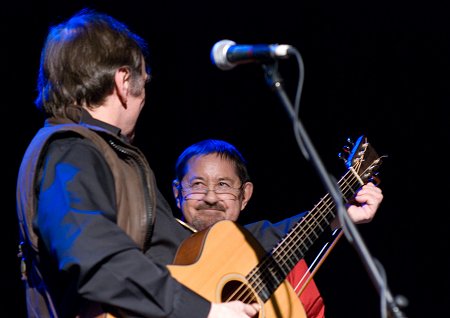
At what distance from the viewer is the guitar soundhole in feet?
8.07

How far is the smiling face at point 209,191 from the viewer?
3611 millimetres

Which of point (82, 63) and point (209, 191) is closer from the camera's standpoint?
point (82, 63)

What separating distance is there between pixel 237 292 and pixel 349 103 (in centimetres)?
261

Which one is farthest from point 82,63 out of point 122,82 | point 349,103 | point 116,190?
point 349,103

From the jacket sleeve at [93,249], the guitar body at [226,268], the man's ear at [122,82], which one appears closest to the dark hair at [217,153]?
the guitar body at [226,268]

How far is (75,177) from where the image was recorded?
2.08m

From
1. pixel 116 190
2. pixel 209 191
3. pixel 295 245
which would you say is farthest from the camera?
pixel 209 191

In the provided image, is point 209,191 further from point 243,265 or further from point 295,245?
point 243,265

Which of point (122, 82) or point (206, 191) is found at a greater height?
point (122, 82)

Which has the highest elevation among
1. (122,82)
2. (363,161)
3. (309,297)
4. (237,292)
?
(122,82)

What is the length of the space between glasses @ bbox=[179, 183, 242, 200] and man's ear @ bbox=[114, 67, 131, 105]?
1.20 meters

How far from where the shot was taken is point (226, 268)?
2.46 m

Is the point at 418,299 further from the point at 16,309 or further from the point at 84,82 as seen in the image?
the point at 84,82

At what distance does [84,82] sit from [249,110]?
96.8 inches
